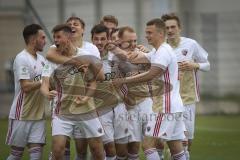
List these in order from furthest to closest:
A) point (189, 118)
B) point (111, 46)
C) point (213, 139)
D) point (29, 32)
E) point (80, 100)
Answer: point (213, 139) < point (189, 118) < point (111, 46) < point (29, 32) < point (80, 100)

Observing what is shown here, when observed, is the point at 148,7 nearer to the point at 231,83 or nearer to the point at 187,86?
the point at 231,83

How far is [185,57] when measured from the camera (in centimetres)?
1156

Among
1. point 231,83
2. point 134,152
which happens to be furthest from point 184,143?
point 231,83

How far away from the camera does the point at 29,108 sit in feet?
33.9

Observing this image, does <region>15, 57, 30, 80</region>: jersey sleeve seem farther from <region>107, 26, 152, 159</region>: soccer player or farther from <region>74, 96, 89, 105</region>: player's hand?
<region>107, 26, 152, 159</region>: soccer player

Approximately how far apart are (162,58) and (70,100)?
4.13ft

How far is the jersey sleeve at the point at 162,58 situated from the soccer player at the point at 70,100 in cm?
87

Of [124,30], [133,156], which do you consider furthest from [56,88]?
[133,156]

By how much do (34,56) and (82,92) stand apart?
1288 millimetres

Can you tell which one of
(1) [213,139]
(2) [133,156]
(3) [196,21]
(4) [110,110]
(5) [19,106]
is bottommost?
(1) [213,139]

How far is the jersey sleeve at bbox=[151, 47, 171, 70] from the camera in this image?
9.39 meters

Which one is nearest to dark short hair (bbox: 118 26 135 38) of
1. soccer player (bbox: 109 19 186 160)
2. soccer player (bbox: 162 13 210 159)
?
soccer player (bbox: 109 19 186 160)

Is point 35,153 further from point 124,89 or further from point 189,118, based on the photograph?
point 189,118

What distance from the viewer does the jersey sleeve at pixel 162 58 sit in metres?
9.39
